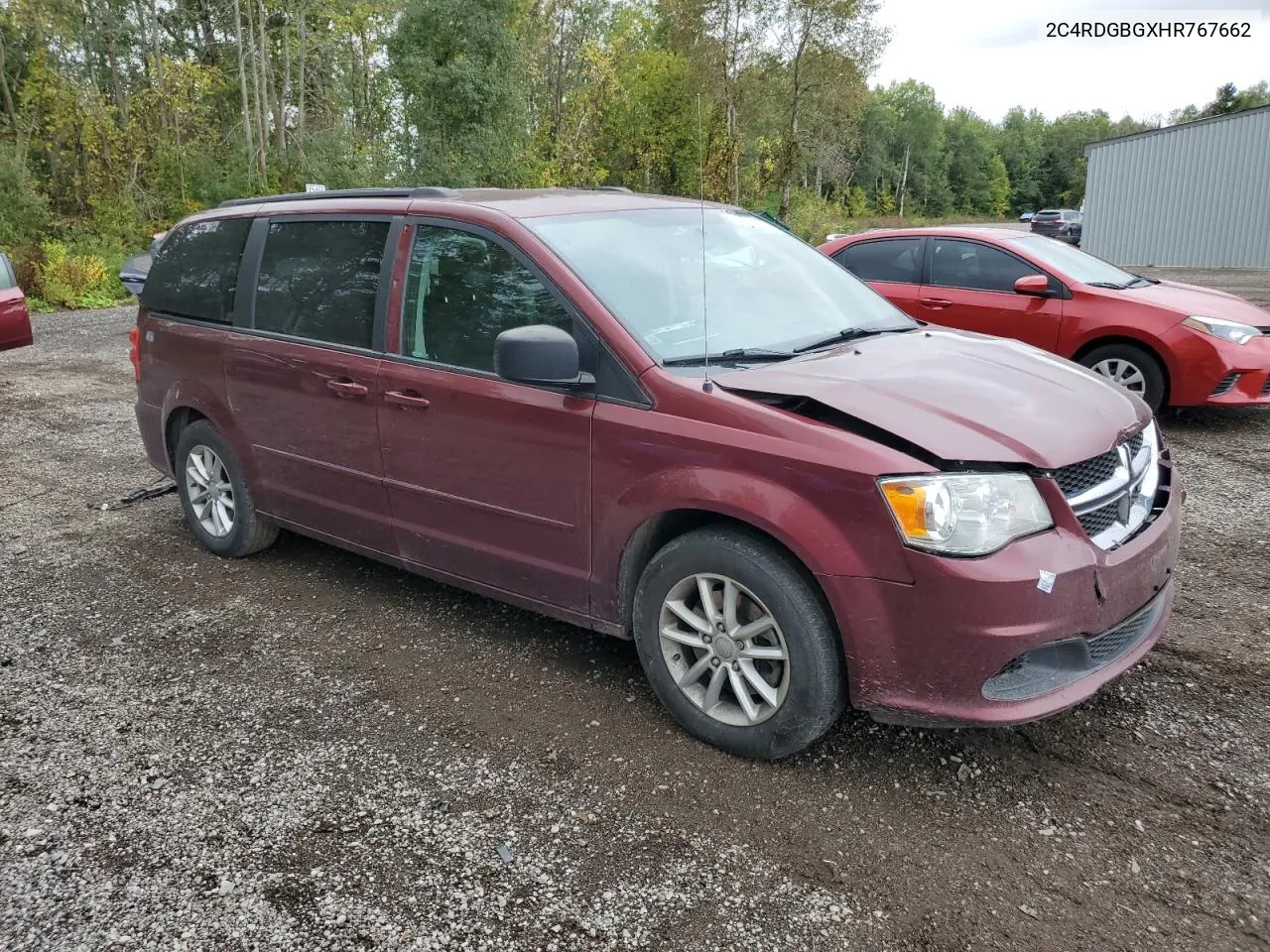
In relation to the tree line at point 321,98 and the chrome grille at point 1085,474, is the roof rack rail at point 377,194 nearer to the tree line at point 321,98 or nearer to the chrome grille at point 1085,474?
the chrome grille at point 1085,474

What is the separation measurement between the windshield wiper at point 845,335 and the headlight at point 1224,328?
4189 mm

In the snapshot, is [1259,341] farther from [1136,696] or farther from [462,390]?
[462,390]

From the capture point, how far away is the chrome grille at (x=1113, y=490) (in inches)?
111

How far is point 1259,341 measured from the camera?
22.8 feet

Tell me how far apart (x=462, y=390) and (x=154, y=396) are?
103 inches

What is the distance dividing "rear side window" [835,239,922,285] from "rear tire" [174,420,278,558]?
17.6 feet

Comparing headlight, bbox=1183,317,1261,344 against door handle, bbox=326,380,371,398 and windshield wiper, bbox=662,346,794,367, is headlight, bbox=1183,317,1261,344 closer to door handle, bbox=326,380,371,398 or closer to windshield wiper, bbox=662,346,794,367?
windshield wiper, bbox=662,346,794,367

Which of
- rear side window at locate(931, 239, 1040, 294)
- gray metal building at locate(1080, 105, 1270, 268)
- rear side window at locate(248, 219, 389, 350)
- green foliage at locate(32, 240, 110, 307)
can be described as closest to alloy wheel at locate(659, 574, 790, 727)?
rear side window at locate(248, 219, 389, 350)

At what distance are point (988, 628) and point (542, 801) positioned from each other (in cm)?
142

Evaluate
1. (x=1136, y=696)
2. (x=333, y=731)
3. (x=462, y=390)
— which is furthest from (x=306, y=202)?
(x=1136, y=696)

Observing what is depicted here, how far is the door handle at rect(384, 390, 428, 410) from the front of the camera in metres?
3.75

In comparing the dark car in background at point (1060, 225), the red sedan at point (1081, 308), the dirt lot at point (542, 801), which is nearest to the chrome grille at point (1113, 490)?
the dirt lot at point (542, 801)

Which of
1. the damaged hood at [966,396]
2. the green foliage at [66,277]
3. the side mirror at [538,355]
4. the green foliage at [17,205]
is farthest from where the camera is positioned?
the green foliage at [17,205]

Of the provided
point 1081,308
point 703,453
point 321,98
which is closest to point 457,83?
point 321,98
